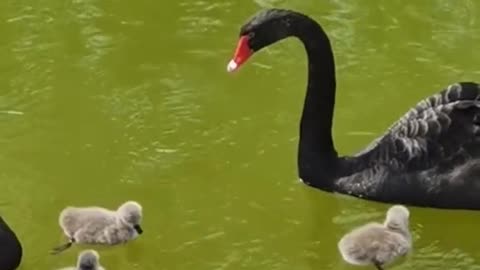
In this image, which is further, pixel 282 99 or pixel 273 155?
pixel 282 99

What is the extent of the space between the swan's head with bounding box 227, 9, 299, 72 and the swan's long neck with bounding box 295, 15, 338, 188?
11cm

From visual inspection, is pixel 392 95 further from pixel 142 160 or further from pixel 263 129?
pixel 142 160

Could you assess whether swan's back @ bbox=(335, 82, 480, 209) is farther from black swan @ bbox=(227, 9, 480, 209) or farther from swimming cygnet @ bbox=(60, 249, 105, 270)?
swimming cygnet @ bbox=(60, 249, 105, 270)

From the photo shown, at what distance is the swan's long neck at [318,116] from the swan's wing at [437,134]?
21 cm

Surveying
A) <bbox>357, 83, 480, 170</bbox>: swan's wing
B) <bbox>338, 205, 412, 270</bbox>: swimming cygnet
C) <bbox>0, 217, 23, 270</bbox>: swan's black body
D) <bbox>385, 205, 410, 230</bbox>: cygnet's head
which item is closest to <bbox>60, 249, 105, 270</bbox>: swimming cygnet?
<bbox>0, 217, 23, 270</bbox>: swan's black body

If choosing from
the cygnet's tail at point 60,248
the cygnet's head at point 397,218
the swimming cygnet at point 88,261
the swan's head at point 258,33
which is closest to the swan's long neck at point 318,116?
the swan's head at point 258,33

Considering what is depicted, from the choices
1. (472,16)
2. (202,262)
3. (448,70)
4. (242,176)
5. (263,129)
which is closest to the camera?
(202,262)

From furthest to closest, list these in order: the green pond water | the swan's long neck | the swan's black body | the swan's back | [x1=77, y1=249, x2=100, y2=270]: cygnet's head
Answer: the swan's long neck → the swan's back → the green pond water → the swan's black body → [x1=77, y1=249, x2=100, y2=270]: cygnet's head

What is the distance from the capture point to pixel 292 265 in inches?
191

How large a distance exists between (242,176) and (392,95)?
1024 mm

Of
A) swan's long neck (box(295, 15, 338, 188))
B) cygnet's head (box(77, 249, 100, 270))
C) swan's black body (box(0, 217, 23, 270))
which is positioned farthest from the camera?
swan's long neck (box(295, 15, 338, 188))

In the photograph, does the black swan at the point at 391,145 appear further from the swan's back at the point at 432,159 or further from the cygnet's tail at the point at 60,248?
the cygnet's tail at the point at 60,248

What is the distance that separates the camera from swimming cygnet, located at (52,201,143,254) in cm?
484

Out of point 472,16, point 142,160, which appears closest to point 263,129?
point 142,160
